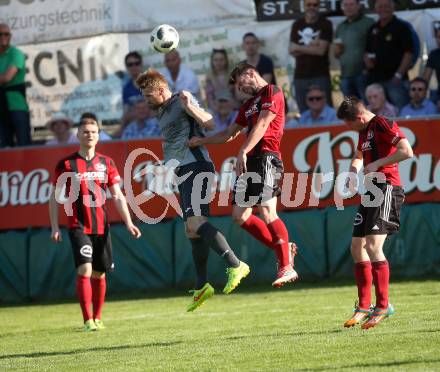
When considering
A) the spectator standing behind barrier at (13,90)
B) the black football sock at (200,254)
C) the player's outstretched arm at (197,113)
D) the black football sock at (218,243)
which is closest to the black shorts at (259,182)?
the black football sock at (218,243)

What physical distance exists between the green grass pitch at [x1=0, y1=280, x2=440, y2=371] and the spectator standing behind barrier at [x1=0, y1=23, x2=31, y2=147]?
3336 millimetres

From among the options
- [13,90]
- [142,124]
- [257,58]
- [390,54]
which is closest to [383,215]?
[390,54]

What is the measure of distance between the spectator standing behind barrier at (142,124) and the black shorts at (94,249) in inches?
190

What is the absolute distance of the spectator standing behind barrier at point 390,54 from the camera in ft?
51.1

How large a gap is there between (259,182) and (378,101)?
5254 millimetres

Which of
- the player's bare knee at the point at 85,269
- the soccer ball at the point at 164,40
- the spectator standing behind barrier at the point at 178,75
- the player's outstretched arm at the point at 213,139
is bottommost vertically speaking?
the player's bare knee at the point at 85,269

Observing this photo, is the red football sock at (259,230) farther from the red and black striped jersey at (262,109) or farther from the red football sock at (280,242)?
the red and black striped jersey at (262,109)

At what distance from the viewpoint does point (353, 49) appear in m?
16.0

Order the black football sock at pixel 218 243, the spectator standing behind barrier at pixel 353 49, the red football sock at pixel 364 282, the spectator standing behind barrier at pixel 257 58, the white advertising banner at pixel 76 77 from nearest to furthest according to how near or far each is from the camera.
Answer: the red football sock at pixel 364 282, the black football sock at pixel 218 243, the spectator standing behind barrier at pixel 353 49, the spectator standing behind barrier at pixel 257 58, the white advertising banner at pixel 76 77

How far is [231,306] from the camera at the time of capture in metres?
13.2

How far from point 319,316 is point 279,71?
661cm

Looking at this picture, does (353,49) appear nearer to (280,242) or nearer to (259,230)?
(259,230)

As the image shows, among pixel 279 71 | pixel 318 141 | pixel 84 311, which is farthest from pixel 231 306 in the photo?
Result: pixel 279 71

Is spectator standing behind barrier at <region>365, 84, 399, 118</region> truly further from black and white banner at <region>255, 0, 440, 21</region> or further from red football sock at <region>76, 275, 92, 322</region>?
red football sock at <region>76, 275, 92, 322</region>
